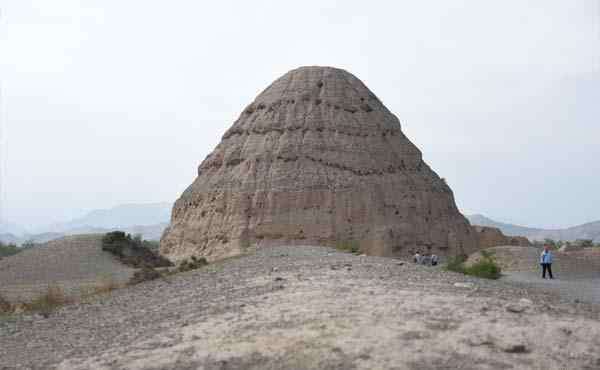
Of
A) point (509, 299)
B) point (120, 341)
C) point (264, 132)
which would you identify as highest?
point (264, 132)

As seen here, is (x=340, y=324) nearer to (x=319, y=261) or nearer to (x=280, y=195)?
(x=319, y=261)

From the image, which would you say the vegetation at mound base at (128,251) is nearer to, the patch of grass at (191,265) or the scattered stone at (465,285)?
the patch of grass at (191,265)

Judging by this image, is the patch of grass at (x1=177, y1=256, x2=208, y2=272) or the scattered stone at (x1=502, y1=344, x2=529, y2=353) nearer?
the scattered stone at (x1=502, y1=344, x2=529, y2=353)

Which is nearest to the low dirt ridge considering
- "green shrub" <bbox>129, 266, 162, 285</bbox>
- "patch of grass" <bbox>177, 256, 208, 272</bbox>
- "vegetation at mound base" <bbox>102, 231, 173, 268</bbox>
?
"green shrub" <bbox>129, 266, 162, 285</bbox>

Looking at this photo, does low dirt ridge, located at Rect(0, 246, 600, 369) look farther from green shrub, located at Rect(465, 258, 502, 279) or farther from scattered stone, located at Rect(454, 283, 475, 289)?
green shrub, located at Rect(465, 258, 502, 279)

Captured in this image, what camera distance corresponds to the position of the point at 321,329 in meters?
8.27

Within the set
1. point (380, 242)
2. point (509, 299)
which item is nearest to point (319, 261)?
point (509, 299)

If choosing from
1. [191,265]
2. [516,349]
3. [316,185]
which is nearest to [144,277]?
[191,265]

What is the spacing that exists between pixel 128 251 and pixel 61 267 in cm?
398

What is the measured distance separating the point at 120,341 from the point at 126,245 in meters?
19.1

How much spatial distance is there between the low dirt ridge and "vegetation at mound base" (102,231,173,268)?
1386 cm

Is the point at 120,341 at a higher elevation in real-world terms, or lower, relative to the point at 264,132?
lower

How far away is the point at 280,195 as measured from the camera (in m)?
38.5

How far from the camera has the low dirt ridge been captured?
7.37 meters
